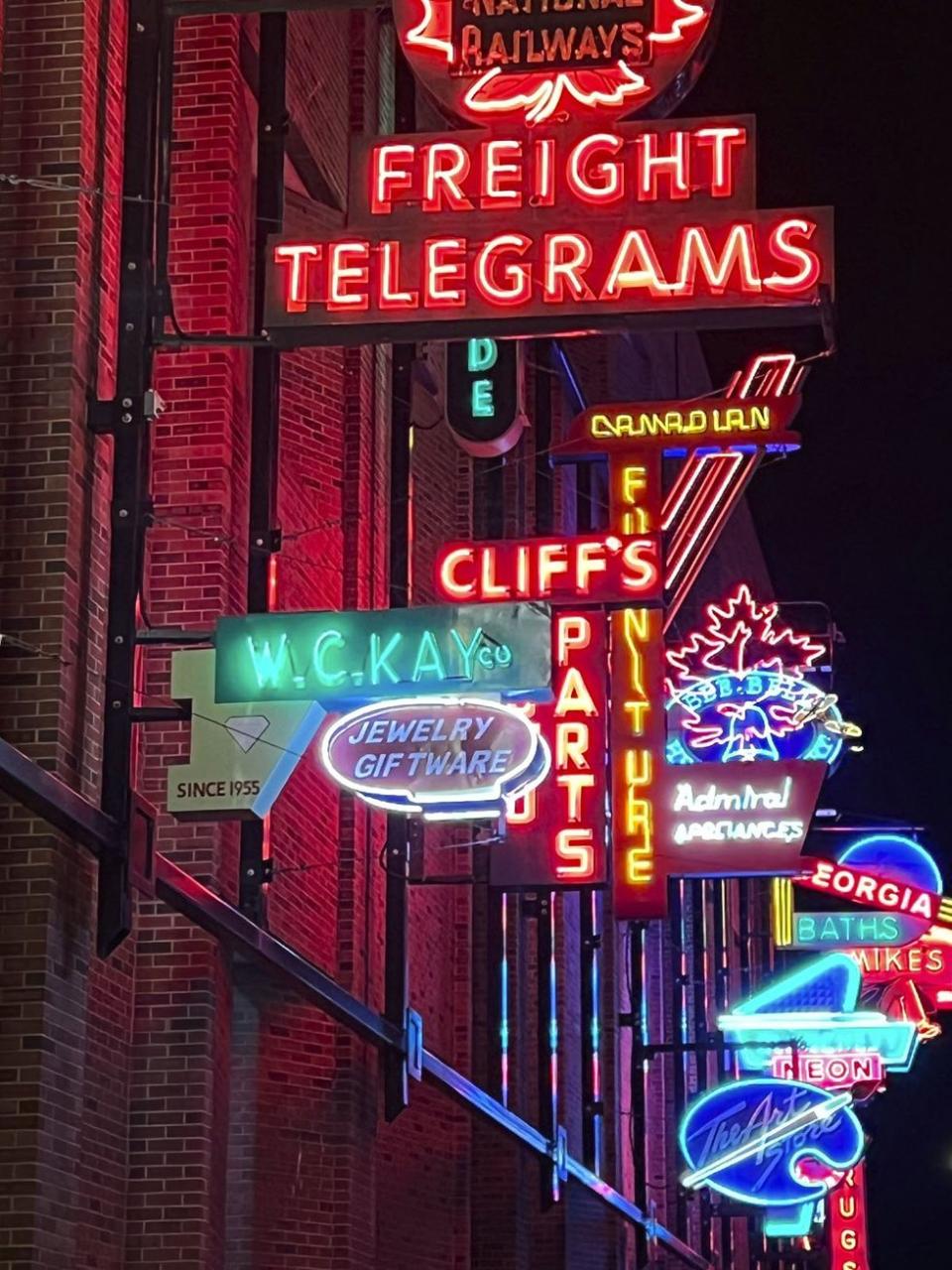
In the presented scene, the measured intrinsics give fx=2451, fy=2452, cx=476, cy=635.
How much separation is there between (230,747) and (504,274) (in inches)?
123

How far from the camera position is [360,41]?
67.1 feet

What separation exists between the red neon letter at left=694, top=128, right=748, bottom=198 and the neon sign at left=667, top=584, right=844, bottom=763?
11.8 m

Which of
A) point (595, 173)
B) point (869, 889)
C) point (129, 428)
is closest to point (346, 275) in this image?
point (595, 173)

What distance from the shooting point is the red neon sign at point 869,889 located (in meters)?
33.4

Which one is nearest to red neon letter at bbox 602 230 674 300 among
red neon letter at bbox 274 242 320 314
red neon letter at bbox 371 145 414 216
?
red neon letter at bbox 371 145 414 216

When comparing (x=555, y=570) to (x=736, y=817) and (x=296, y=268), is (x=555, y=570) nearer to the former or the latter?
(x=736, y=817)

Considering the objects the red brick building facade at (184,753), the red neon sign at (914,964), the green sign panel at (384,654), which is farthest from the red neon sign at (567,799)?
the red neon sign at (914,964)

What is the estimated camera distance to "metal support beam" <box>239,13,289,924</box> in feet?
51.6

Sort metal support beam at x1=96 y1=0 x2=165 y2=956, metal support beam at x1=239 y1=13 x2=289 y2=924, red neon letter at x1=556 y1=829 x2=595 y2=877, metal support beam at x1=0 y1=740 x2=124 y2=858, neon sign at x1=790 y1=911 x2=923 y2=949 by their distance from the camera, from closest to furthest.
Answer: metal support beam at x1=0 y1=740 x2=124 y2=858 → metal support beam at x1=96 y1=0 x2=165 y2=956 → metal support beam at x1=239 y1=13 x2=289 y2=924 → red neon letter at x1=556 y1=829 x2=595 y2=877 → neon sign at x1=790 y1=911 x2=923 y2=949

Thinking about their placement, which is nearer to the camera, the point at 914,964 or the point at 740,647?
the point at 740,647

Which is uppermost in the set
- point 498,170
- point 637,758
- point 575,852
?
point 498,170

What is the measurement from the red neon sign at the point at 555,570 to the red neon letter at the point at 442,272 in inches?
175

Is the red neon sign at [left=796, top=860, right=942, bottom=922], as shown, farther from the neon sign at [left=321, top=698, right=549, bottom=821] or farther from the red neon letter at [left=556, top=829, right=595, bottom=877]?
the neon sign at [left=321, top=698, right=549, bottom=821]

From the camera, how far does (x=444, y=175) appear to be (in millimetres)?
14484
